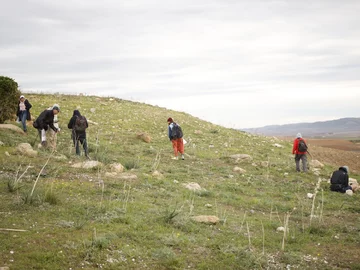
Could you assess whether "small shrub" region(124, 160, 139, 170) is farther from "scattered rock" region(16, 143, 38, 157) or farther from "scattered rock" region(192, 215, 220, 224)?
"scattered rock" region(192, 215, 220, 224)

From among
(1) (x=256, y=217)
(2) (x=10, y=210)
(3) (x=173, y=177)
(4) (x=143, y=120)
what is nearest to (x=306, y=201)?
(1) (x=256, y=217)

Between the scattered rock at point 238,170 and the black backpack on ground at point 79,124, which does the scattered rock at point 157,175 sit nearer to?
the black backpack on ground at point 79,124

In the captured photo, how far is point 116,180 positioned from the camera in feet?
38.5

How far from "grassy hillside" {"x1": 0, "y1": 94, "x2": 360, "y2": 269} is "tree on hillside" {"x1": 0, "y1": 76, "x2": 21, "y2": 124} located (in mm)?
2502

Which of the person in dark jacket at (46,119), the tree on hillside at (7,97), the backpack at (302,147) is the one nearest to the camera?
the person in dark jacket at (46,119)

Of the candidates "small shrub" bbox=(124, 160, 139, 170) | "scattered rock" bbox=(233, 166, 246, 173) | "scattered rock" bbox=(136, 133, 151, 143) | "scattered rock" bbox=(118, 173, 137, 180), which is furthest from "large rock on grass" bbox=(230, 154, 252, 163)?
"scattered rock" bbox=(118, 173, 137, 180)

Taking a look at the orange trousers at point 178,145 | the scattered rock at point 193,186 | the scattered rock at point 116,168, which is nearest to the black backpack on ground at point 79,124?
the scattered rock at point 116,168

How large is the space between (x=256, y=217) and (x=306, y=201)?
3166mm

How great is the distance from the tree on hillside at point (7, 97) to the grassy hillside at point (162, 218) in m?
2.50

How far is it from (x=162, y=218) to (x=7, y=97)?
1389 centimetres

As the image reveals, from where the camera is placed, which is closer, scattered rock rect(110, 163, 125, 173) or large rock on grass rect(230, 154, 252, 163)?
scattered rock rect(110, 163, 125, 173)

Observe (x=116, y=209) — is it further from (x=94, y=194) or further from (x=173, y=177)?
(x=173, y=177)

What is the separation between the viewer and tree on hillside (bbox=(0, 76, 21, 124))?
18812mm

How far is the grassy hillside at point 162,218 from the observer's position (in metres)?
6.71
